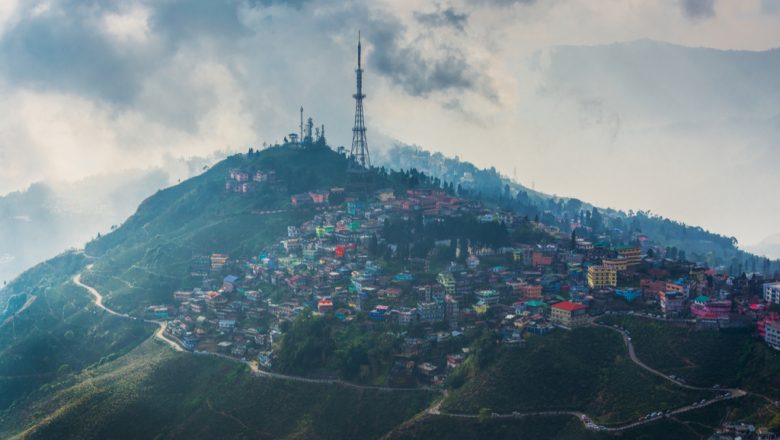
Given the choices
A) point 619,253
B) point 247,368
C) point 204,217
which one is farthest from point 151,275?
point 619,253

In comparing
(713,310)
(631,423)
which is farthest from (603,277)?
(631,423)

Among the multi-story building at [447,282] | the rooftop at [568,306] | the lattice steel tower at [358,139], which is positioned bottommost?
the rooftop at [568,306]

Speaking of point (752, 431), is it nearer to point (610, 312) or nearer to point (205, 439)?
point (610, 312)

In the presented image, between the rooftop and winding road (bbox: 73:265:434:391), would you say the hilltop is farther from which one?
the rooftop

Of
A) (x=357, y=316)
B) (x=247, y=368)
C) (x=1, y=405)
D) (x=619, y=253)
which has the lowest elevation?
(x=1, y=405)

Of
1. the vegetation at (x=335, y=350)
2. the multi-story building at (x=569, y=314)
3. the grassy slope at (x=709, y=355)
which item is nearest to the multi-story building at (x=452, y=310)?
the vegetation at (x=335, y=350)

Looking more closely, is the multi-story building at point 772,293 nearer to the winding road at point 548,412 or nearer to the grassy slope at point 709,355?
the grassy slope at point 709,355
